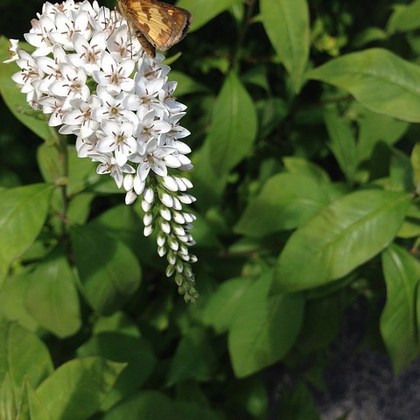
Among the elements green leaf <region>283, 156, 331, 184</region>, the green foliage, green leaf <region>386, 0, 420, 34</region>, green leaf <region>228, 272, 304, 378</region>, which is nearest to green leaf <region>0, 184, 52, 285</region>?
the green foliage

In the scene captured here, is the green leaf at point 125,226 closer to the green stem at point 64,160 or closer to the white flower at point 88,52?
the green stem at point 64,160

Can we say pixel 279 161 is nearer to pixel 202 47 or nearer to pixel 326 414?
pixel 202 47

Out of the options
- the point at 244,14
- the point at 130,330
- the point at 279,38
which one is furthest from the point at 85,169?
the point at 244,14

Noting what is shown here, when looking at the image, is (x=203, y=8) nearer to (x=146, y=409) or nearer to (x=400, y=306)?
(x=400, y=306)

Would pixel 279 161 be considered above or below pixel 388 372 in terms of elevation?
above

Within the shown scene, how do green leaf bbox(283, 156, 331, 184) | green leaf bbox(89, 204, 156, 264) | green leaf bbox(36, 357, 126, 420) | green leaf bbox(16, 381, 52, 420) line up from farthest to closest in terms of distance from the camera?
green leaf bbox(283, 156, 331, 184)
green leaf bbox(89, 204, 156, 264)
green leaf bbox(36, 357, 126, 420)
green leaf bbox(16, 381, 52, 420)

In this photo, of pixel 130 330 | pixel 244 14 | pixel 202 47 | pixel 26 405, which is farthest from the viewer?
pixel 202 47

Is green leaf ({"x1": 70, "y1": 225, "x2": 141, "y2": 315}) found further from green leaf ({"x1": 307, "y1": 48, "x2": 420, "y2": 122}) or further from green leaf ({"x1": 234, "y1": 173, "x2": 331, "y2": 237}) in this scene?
green leaf ({"x1": 307, "y1": 48, "x2": 420, "y2": 122})
